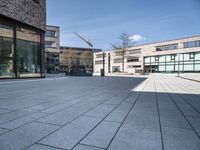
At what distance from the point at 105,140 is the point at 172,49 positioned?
5795 centimetres

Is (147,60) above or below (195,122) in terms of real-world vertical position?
above

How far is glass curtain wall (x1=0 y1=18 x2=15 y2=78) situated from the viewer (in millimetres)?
14906

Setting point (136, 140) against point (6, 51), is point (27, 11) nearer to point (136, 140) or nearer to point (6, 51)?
point (6, 51)

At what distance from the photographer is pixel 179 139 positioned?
2660 mm

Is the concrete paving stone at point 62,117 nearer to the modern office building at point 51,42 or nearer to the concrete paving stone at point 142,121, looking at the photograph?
the concrete paving stone at point 142,121

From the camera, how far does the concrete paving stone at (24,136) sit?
7.82 feet

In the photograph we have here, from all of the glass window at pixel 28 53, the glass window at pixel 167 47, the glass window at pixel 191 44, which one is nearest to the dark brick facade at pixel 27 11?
the glass window at pixel 28 53

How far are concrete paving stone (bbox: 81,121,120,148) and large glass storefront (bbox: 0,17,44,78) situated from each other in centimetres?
1487

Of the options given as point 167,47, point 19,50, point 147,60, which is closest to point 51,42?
point 147,60

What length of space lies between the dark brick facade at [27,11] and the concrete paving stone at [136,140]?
1567cm

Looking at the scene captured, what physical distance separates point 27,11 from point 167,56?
165 feet

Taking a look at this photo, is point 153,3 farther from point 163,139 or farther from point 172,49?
point 172,49

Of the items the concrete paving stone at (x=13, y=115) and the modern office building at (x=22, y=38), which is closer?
the concrete paving stone at (x=13, y=115)

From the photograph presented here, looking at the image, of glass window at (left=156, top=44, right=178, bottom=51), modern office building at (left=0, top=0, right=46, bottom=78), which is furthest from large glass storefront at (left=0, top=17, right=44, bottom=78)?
glass window at (left=156, top=44, right=178, bottom=51)
